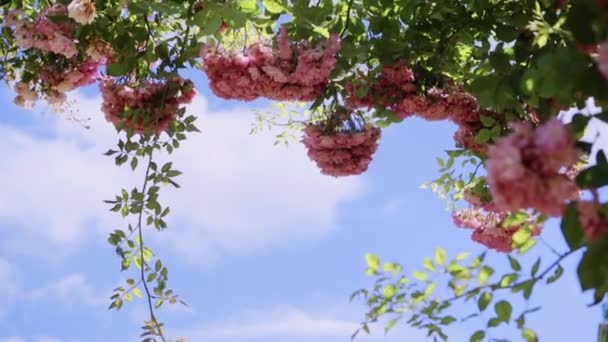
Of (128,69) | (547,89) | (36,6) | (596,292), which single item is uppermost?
(36,6)

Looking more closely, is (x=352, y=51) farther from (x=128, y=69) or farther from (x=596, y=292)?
(x=596, y=292)

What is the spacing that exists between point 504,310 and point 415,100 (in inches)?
52.6

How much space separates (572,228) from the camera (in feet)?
4.26

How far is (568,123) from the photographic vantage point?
4.84 ft

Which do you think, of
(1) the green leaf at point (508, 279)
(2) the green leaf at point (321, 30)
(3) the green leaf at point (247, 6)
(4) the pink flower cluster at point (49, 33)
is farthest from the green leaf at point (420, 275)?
(4) the pink flower cluster at point (49, 33)

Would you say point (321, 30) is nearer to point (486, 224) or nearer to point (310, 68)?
point (310, 68)

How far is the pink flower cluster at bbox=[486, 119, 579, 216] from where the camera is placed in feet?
3.60

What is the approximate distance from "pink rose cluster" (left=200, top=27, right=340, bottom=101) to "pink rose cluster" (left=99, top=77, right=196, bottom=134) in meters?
0.23

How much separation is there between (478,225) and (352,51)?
99 centimetres

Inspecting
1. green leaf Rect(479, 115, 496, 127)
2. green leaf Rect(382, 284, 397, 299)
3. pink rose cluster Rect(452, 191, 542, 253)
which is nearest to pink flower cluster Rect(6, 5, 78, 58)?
green leaf Rect(479, 115, 496, 127)

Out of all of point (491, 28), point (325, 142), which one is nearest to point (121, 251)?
point (325, 142)

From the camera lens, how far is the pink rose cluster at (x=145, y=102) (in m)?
2.74

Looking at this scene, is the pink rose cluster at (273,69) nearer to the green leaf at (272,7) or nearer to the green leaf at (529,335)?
the green leaf at (272,7)

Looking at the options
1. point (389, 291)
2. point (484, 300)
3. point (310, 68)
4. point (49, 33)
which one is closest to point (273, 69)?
point (310, 68)
